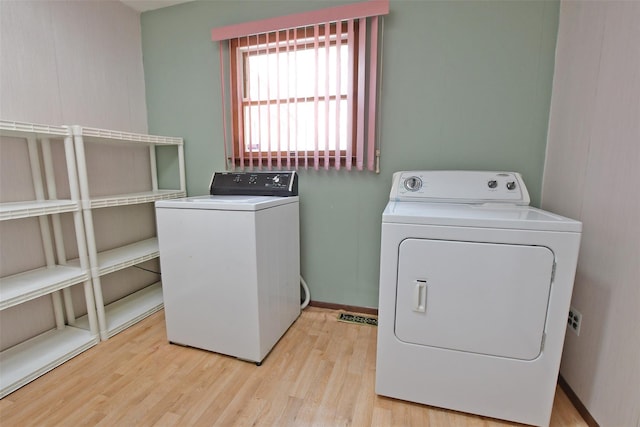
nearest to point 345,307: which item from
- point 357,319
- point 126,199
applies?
point 357,319

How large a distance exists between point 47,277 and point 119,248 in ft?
1.88

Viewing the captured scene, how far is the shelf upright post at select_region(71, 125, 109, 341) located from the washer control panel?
2.23ft

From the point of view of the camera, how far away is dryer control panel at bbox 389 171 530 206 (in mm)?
1475

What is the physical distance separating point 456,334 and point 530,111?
130 centimetres

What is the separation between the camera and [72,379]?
4.54 ft

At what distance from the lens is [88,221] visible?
5.18 ft

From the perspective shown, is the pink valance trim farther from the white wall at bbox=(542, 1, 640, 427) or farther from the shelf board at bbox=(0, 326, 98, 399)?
the shelf board at bbox=(0, 326, 98, 399)

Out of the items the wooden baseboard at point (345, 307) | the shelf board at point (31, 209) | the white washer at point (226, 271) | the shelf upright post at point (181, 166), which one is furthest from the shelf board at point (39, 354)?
the wooden baseboard at point (345, 307)

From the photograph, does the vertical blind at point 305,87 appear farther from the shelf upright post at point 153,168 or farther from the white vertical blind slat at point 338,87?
the shelf upright post at point 153,168

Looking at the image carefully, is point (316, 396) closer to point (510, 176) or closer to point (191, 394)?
point (191, 394)

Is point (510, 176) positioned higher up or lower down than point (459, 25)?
lower down

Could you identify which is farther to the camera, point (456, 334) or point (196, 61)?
point (196, 61)

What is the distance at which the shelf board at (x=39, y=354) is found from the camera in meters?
1.33

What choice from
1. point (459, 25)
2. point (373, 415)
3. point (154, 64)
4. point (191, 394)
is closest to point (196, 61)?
point (154, 64)
